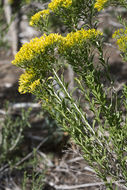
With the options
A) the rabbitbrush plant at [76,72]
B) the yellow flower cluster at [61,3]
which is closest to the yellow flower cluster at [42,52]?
the rabbitbrush plant at [76,72]

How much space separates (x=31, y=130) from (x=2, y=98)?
1638mm

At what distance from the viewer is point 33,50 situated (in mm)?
1388

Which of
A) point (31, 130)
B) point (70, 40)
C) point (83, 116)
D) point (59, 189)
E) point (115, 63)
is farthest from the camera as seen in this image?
point (115, 63)

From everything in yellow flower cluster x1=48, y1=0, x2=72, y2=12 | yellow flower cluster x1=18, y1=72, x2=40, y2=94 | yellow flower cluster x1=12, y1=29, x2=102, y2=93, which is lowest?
yellow flower cluster x1=18, y1=72, x2=40, y2=94

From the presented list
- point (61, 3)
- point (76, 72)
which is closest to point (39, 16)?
point (61, 3)

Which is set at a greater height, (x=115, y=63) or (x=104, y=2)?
(x=115, y=63)

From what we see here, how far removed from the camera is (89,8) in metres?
1.64

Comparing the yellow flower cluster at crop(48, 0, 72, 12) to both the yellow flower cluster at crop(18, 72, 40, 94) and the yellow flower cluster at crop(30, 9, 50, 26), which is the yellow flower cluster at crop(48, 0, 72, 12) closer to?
the yellow flower cluster at crop(30, 9, 50, 26)

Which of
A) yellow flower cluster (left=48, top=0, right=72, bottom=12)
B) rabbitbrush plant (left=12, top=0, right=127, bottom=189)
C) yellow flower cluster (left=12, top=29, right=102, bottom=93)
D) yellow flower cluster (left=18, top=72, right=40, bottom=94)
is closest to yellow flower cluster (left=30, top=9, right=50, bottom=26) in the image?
rabbitbrush plant (left=12, top=0, right=127, bottom=189)

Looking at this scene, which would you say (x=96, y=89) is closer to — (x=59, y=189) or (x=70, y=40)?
(x=70, y=40)

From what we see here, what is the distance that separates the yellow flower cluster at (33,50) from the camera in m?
1.38

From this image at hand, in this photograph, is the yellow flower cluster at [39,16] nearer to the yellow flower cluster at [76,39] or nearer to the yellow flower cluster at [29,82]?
the yellow flower cluster at [76,39]

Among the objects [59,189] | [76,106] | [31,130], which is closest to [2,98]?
[31,130]

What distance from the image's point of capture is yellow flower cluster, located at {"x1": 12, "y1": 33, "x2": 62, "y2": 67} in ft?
4.52
